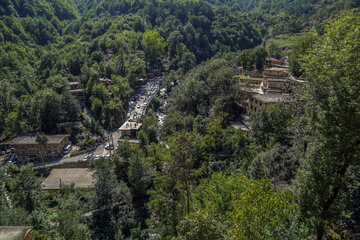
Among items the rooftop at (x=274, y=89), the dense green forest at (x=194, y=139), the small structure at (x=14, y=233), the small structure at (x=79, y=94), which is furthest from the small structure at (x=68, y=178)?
the rooftop at (x=274, y=89)

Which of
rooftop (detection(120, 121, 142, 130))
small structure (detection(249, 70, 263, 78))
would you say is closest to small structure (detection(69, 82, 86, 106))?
rooftop (detection(120, 121, 142, 130))

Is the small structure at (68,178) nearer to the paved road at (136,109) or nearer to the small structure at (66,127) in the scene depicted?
the paved road at (136,109)

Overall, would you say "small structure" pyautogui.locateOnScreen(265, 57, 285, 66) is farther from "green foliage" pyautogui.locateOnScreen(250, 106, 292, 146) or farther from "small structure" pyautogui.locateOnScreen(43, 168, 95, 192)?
"small structure" pyautogui.locateOnScreen(43, 168, 95, 192)

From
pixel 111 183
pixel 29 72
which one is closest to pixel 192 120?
pixel 111 183

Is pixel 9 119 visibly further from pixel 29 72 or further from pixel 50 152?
pixel 29 72

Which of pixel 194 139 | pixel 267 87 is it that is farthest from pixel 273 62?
pixel 194 139

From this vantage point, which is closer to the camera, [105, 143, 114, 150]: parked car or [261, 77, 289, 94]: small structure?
[261, 77, 289, 94]: small structure

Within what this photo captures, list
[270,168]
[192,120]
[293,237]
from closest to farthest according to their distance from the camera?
[293,237], [270,168], [192,120]
